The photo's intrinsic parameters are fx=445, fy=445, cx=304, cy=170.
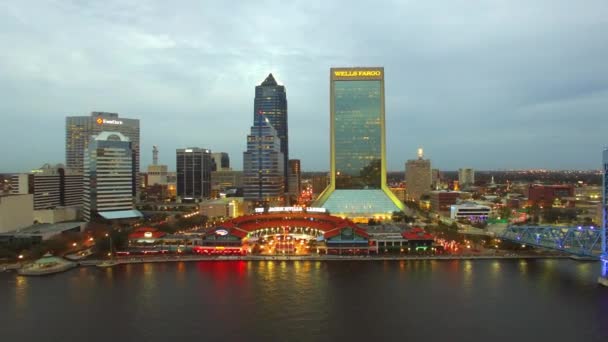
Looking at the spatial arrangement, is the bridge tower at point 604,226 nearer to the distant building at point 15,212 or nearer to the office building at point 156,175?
the distant building at point 15,212

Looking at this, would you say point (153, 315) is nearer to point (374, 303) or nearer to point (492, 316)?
point (374, 303)

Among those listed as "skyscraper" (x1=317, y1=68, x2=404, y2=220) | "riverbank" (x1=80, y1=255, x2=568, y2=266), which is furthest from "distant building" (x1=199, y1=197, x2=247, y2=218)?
"riverbank" (x1=80, y1=255, x2=568, y2=266)

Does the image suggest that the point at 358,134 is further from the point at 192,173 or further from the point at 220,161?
the point at 220,161

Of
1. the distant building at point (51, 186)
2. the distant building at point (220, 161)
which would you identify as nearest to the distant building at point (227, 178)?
the distant building at point (220, 161)

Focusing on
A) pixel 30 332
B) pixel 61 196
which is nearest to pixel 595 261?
pixel 30 332

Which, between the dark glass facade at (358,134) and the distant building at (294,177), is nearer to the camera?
the dark glass facade at (358,134)
